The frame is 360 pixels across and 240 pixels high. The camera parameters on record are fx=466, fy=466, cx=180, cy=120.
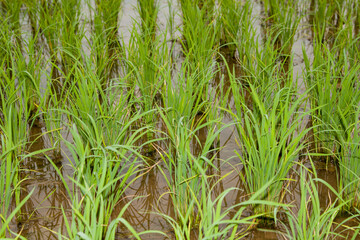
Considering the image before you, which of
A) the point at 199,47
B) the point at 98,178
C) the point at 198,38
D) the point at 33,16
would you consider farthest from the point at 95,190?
the point at 33,16

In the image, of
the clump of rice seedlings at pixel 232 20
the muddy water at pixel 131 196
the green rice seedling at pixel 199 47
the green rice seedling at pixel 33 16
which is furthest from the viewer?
the green rice seedling at pixel 33 16

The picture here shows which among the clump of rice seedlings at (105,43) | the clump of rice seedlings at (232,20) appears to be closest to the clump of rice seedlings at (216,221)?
the clump of rice seedlings at (105,43)

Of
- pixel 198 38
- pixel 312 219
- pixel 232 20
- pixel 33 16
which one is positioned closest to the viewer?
pixel 312 219

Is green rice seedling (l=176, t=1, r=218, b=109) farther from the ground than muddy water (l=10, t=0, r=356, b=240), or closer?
farther from the ground

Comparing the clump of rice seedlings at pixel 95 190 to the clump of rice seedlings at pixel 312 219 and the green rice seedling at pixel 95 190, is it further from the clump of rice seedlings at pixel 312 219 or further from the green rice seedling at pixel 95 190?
the clump of rice seedlings at pixel 312 219

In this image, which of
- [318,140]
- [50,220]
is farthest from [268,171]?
[50,220]

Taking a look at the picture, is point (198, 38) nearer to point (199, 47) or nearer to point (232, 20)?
point (199, 47)

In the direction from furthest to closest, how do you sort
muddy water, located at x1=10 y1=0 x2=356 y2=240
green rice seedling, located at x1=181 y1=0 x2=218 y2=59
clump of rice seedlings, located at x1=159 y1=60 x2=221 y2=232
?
green rice seedling, located at x1=181 y1=0 x2=218 y2=59 → muddy water, located at x1=10 y1=0 x2=356 y2=240 → clump of rice seedlings, located at x1=159 y1=60 x2=221 y2=232

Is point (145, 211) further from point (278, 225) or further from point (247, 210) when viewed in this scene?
point (278, 225)

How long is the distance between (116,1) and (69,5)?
0.45 metres

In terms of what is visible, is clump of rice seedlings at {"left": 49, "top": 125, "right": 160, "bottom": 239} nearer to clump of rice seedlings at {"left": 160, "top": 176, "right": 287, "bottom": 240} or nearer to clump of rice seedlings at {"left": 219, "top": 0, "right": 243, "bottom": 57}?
clump of rice seedlings at {"left": 160, "top": 176, "right": 287, "bottom": 240}

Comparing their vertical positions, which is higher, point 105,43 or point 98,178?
point 105,43

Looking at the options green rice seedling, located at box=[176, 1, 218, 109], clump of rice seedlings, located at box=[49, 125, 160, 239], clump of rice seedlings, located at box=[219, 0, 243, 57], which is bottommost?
clump of rice seedlings, located at box=[49, 125, 160, 239]

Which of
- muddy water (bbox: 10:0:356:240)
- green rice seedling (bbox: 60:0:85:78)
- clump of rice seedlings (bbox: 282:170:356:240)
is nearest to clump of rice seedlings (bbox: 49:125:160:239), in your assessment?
muddy water (bbox: 10:0:356:240)
